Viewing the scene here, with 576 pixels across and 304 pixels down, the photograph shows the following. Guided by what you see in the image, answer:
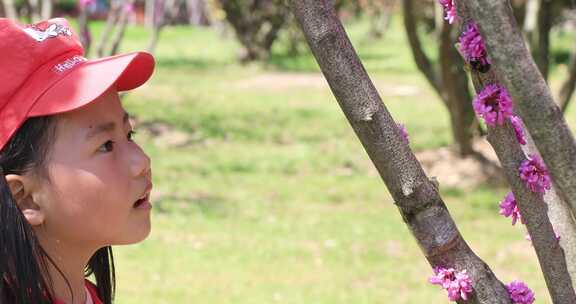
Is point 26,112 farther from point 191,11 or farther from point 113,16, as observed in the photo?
point 191,11

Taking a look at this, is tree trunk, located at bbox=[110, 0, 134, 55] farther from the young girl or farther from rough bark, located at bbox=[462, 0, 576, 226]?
rough bark, located at bbox=[462, 0, 576, 226]

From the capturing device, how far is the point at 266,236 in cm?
680

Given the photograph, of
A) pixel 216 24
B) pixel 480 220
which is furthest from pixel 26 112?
pixel 216 24

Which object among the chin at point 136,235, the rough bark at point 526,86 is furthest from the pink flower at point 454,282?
the chin at point 136,235

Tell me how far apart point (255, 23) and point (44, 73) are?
16953 mm

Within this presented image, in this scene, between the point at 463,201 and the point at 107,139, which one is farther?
the point at 463,201

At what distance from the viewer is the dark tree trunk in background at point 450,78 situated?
26.0ft

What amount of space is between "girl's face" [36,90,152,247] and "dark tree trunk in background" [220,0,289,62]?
54.5ft

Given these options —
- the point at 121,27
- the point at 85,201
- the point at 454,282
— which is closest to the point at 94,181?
the point at 85,201

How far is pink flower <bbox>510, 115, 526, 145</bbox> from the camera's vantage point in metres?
1.65

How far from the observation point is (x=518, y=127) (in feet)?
5.52

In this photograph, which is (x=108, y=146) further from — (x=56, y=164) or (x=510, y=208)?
(x=510, y=208)

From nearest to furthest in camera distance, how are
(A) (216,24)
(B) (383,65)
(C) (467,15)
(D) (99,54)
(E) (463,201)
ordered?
(C) (467,15) < (E) (463,201) < (D) (99,54) < (B) (383,65) < (A) (216,24)

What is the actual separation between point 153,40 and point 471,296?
7.68m
